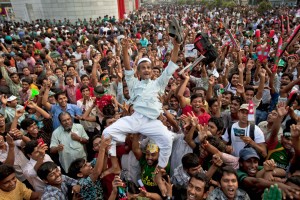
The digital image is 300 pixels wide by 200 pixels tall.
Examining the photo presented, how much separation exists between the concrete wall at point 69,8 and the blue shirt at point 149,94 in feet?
71.0

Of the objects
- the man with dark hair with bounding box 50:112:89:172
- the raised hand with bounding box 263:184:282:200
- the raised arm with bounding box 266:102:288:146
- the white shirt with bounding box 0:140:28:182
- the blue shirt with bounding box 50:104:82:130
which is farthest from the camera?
the blue shirt with bounding box 50:104:82:130

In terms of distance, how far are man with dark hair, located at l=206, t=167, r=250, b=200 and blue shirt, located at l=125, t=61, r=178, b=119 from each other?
1.08 m

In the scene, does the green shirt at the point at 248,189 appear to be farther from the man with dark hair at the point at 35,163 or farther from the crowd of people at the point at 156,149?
the man with dark hair at the point at 35,163

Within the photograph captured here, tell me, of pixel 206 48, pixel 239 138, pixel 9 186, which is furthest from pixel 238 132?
pixel 9 186

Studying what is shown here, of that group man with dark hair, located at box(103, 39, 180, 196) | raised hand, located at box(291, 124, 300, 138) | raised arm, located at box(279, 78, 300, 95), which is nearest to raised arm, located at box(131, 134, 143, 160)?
man with dark hair, located at box(103, 39, 180, 196)

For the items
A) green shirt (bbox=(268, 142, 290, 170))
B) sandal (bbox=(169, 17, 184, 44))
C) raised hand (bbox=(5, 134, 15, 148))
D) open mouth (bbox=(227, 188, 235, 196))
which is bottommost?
green shirt (bbox=(268, 142, 290, 170))

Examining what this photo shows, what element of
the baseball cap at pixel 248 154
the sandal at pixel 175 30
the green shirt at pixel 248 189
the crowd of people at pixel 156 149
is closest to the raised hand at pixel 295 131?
the crowd of people at pixel 156 149

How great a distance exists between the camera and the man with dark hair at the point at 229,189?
238cm

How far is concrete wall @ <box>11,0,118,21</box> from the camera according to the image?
872 inches

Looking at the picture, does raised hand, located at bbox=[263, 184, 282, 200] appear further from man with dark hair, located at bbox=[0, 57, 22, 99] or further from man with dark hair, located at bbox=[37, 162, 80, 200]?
man with dark hair, located at bbox=[0, 57, 22, 99]

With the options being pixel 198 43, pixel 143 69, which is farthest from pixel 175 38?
pixel 198 43

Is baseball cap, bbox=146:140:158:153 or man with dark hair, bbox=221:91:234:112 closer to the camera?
baseball cap, bbox=146:140:158:153

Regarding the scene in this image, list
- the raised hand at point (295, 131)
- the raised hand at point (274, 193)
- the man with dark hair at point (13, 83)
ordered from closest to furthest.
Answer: the raised hand at point (274, 193), the raised hand at point (295, 131), the man with dark hair at point (13, 83)

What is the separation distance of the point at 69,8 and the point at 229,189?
76.6ft
